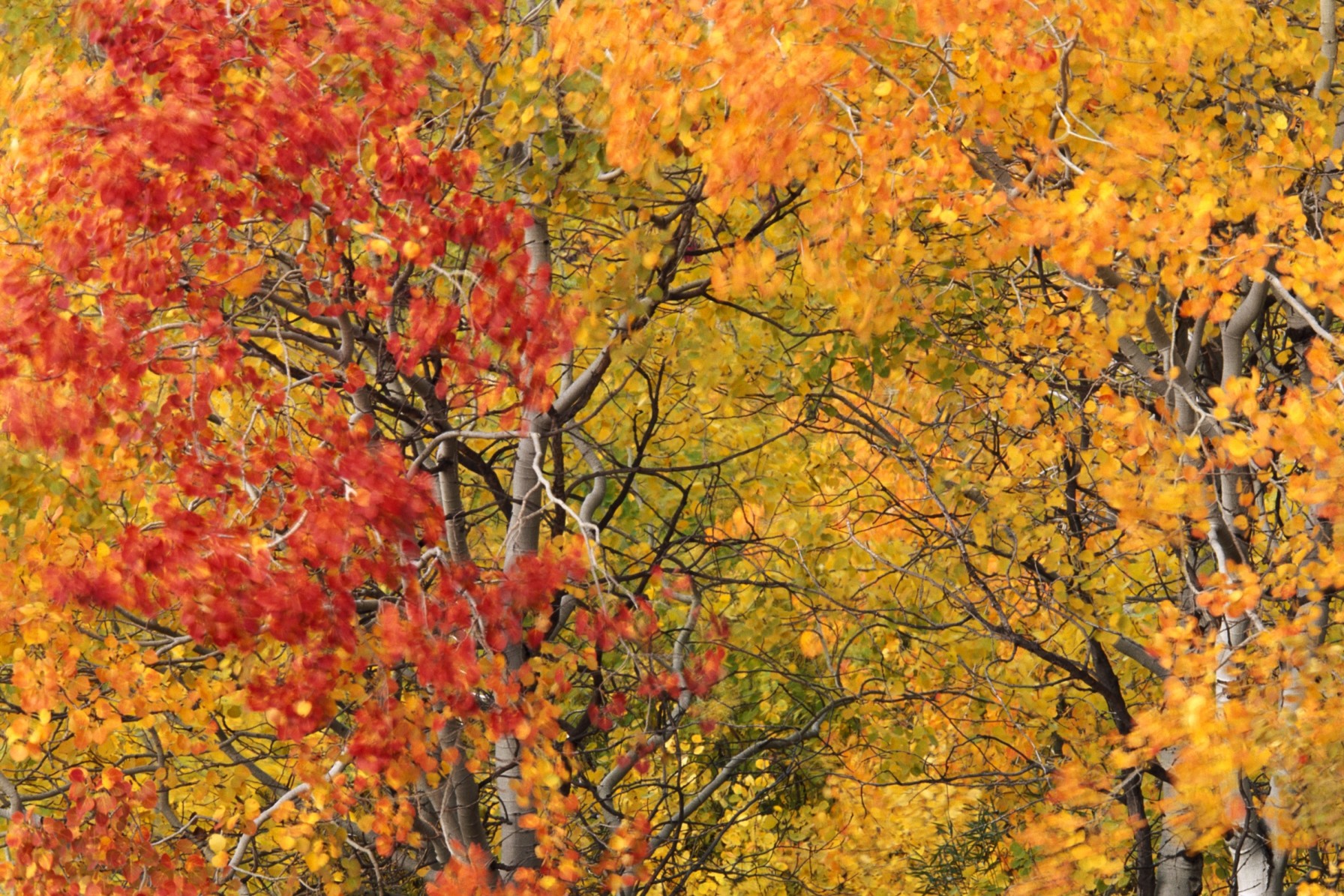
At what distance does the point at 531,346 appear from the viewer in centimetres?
707

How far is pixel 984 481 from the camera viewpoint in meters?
8.96

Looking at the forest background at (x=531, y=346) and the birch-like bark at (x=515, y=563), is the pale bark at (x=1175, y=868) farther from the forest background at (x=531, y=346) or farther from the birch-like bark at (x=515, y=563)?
the birch-like bark at (x=515, y=563)

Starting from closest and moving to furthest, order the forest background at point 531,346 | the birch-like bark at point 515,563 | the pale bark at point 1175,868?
the forest background at point 531,346 < the birch-like bark at point 515,563 < the pale bark at point 1175,868

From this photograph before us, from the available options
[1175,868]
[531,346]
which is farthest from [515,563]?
[1175,868]

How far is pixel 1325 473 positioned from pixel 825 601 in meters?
5.07

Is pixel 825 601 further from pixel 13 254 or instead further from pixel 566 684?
pixel 13 254

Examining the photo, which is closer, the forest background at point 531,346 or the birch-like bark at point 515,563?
the forest background at point 531,346

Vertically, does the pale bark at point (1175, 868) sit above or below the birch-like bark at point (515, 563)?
below

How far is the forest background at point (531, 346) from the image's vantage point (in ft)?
20.1

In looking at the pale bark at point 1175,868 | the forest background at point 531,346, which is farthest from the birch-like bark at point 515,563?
the pale bark at point 1175,868

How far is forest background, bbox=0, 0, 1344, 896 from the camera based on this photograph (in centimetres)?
614

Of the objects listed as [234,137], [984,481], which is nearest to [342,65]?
[234,137]

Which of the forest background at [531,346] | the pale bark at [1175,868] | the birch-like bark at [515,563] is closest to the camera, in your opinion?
the forest background at [531,346]

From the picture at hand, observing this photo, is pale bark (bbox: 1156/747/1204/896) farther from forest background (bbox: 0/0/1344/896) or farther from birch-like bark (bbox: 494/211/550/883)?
birch-like bark (bbox: 494/211/550/883)
